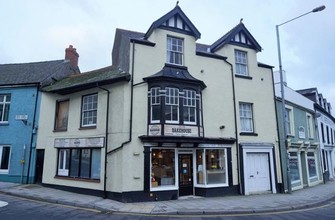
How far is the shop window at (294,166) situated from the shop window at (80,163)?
1352 cm

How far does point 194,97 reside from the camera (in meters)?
13.9

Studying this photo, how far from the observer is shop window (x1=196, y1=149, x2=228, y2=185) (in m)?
13.8

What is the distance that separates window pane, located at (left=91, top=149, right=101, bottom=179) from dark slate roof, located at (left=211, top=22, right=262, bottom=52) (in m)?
9.60

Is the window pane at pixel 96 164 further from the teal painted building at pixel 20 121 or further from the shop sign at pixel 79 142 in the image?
the teal painted building at pixel 20 121

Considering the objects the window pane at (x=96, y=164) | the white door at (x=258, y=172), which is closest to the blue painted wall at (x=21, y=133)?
the window pane at (x=96, y=164)

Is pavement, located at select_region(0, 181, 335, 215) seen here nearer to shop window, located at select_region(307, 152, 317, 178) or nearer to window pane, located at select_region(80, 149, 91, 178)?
window pane, located at select_region(80, 149, 91, 178)

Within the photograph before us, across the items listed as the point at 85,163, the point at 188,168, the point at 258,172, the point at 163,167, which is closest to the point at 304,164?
the point at 258,172

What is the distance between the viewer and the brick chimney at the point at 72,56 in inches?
818

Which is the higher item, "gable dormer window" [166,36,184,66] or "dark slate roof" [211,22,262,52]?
"dark slate roof" [211,22,262,52]

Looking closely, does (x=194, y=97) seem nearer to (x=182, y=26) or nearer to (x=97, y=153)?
(x=182, y=26)

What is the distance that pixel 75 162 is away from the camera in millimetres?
14383

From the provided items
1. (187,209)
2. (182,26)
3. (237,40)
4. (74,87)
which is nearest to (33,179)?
(74,87)

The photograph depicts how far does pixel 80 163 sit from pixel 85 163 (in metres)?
0.40

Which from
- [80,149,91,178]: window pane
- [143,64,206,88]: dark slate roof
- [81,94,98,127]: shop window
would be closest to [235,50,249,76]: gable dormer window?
[143,64,206,88]: dark slate roof
